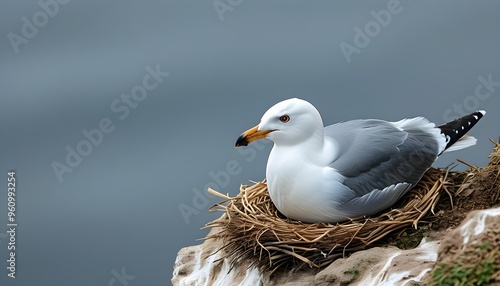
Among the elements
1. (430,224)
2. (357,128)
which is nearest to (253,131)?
(357,128)

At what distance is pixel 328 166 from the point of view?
541 cm

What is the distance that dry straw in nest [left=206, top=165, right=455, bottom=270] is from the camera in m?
5.10

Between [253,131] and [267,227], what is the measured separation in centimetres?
54

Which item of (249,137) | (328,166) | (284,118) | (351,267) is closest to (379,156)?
(328,166)

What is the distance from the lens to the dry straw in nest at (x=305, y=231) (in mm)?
5102

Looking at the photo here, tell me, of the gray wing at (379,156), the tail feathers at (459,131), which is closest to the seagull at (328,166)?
the gray wing at (379,156)

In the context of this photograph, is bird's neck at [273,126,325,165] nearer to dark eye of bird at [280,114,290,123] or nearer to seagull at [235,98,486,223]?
seagull at [235,98,486,223]

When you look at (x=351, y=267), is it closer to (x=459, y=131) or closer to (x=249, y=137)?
(x=249, y=137)

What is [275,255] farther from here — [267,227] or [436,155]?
[436,155]

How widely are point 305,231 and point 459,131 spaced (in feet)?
4.11

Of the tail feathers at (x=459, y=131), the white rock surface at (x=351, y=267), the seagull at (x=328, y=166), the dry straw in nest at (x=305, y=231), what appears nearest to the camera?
the white rock surface at (x=351, y=267)

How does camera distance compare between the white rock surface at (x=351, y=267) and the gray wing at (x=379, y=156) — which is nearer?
the white rock surface at (x=351, y=267)

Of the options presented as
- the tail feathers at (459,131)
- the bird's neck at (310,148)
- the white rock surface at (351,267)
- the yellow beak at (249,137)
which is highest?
the yellow beak at (249,137)

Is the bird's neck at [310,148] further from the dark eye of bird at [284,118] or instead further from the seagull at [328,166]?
the dark eye of bird at [284,118]
